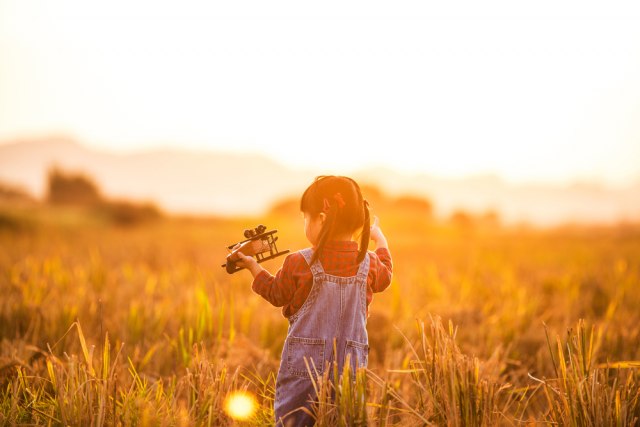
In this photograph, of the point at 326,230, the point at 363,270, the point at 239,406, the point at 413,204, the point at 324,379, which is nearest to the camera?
the point at 324,379

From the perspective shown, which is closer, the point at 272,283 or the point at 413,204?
the point at 272,283

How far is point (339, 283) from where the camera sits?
2.30 metres

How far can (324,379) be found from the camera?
6.72ft

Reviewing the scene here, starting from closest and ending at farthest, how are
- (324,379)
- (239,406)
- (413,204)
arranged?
(324,379) < (239,406) < (413,204)

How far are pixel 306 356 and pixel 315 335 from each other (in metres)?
0.09

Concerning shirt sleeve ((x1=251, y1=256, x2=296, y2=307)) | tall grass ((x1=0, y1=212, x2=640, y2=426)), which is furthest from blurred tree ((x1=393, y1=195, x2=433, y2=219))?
shirt sleeve ((x1=251, y1=256, x2=296, y2=307))

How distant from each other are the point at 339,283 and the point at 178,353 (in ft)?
4.47

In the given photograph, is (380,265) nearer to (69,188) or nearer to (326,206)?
(326,206)

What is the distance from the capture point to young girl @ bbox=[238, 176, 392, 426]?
7.35 feet

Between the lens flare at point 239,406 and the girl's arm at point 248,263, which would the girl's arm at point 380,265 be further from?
the lens flare at point 239,406

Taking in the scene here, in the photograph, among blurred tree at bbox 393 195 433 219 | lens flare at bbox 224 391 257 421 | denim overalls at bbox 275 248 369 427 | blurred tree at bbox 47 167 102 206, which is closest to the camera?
denim overalls at bbox 275 248 369 427

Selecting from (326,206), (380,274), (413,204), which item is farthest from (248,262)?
(413,204)

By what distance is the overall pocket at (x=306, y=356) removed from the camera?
229cm

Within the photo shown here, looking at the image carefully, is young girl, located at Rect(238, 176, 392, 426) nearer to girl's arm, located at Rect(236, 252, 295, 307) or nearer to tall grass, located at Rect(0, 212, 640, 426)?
girl's arm, located at Rect(236, 252, 295, 307)
